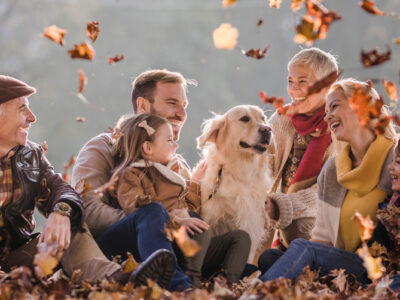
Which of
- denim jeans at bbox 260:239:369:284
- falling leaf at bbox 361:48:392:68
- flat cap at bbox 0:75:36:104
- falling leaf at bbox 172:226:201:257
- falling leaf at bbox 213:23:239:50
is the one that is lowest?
denim jeans at bbox 260:239:369:284

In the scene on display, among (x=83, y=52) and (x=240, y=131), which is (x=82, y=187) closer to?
(x=83, y=52)

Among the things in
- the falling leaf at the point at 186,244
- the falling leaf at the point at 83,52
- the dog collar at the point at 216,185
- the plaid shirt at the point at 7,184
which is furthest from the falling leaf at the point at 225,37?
the dog collar at the point at 216,185

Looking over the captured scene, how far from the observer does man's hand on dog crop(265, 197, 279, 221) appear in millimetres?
3395

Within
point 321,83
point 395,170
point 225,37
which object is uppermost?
point 225,37

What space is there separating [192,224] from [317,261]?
619 millimetres

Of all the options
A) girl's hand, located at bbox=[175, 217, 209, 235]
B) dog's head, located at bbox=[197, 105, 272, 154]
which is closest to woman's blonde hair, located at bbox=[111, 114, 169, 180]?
girl's hand, located at bbox=[175, 217, 209, 235]

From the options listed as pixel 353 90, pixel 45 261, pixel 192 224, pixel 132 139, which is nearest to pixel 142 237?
pixel 192 224

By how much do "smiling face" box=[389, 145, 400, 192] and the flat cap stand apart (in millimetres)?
1770

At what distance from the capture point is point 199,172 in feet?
11.8

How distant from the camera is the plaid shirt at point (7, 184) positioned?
2.73 meters

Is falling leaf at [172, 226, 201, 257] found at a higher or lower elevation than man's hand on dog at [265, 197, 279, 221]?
higher

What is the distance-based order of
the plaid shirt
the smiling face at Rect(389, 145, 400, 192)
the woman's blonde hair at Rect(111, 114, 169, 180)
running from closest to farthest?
the smiling face at Rect(389, 145, 400, 192) < the plaid shirt < the woman's blonde hair at Rect(111, 114, 169, 180)

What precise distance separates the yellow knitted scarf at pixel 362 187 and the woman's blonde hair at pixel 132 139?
991 millimetres

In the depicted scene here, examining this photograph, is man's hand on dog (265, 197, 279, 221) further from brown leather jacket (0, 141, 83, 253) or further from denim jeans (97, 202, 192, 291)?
brown leather jacket (0, 141, 83, 253)
